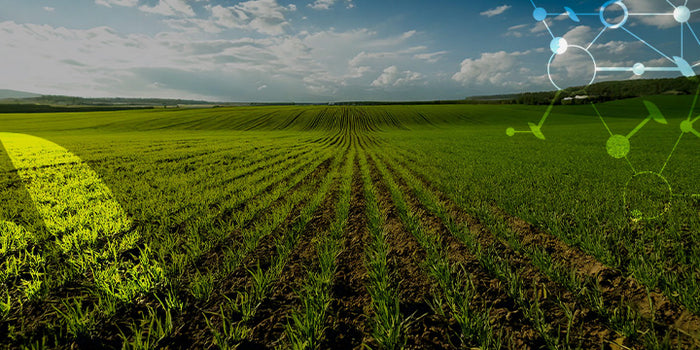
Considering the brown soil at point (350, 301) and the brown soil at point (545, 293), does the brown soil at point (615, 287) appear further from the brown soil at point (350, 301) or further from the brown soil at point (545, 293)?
the brown soil at point (350, 301)

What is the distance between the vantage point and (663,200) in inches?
312

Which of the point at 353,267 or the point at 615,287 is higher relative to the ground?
the point at 615,287

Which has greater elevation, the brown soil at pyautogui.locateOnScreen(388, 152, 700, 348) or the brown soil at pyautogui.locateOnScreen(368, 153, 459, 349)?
the brown soil at pyautogui.locateOnScreen(388, 152, 700, 348)

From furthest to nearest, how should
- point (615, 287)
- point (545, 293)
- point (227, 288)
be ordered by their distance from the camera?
1. point (227, 288)
2. point (615, 287)
3. point (545, 293)

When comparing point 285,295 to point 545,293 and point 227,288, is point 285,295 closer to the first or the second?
point 227,288

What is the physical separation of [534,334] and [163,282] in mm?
5053

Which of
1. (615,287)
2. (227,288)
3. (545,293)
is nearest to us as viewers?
(545,293)

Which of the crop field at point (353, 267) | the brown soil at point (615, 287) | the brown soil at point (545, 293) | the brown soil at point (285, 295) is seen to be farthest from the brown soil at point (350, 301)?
the brown soil at point (615, 287)

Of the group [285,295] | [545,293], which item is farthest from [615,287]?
[285,295]

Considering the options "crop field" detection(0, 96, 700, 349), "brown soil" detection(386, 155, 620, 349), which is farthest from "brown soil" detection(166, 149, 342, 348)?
"brown soil" detection(386, 155, 620, 349)

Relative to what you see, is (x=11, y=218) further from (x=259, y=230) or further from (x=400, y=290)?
(x=400, y=290)

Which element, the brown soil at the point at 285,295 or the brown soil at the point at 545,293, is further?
the brown soil at the point at 285,295

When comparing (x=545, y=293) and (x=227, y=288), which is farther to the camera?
(x=227, y=288)

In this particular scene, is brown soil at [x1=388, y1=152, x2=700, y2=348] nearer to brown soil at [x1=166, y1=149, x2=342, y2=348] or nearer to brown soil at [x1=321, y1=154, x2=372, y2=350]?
brown soil at [x1=321, y1=154, x2=372, y2=350]
